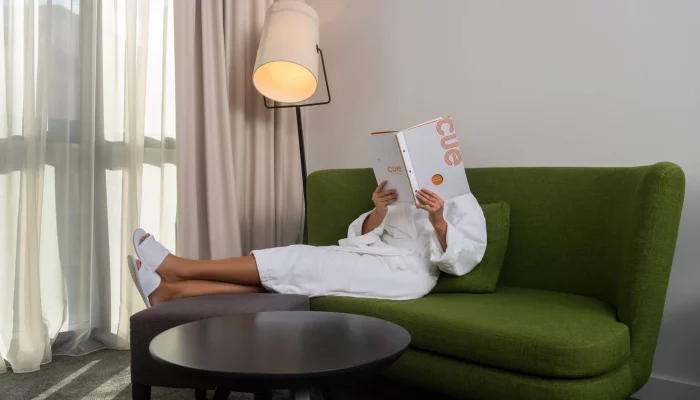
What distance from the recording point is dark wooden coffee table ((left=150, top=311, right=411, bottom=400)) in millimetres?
1075

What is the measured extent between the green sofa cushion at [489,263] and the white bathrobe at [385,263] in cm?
3

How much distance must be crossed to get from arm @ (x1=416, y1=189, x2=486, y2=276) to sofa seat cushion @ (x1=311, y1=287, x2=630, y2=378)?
12 cm

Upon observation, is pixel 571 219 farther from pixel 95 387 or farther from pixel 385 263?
pixel 95 387

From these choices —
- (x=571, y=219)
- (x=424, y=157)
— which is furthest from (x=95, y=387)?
(x=571, y=219)

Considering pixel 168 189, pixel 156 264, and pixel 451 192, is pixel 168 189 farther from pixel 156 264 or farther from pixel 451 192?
pixel 451 192

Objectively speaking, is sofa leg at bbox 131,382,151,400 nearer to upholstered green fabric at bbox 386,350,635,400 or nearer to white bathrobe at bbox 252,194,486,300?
white bathrobe at bbox 252,194,486,300

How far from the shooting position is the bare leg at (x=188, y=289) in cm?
202

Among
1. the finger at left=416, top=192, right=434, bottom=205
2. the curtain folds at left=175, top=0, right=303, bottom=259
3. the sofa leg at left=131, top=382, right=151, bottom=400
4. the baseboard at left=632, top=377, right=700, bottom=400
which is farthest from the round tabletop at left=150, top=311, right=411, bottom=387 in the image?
the curtain folds at left=175, top=0, right=303, bottom=259

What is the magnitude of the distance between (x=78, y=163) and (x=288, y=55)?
1.05 m

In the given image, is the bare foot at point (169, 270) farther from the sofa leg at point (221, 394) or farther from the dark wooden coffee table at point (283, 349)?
the sofa leg at point (221, 394)

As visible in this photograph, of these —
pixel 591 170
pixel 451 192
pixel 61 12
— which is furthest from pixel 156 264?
pixel 591 170

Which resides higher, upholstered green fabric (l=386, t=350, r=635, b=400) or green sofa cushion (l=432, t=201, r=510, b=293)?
green sofa cushion (l=432, t=201, r=510, b=293)

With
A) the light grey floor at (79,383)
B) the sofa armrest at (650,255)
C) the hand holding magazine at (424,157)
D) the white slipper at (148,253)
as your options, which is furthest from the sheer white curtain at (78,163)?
the sofa armrest at (650,255)

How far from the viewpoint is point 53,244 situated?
249 cm
